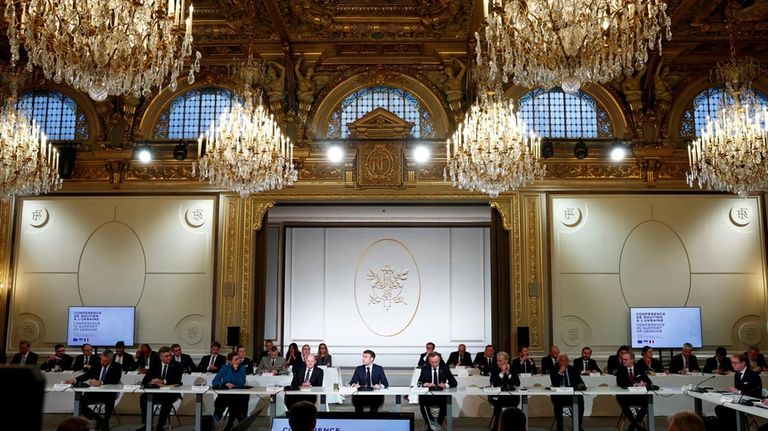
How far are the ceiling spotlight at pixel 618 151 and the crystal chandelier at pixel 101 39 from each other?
357 inches

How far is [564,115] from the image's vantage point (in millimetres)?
13469

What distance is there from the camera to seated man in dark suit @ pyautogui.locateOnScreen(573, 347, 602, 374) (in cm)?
1145

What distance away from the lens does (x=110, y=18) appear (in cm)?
562

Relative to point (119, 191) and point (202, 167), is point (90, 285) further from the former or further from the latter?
point (202, 167)

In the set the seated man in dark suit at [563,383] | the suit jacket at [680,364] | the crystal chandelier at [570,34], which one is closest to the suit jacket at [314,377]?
the seated man in dark suit at [563,383]

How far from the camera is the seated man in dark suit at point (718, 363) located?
1117 centimetres

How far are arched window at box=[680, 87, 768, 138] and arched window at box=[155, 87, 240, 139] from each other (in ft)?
30.8

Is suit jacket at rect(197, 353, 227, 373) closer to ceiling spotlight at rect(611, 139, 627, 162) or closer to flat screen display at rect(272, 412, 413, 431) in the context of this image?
flat screen display at rect(272, 412, 413, 431)

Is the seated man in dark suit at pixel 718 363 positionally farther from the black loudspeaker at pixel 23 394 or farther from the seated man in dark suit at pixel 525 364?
the black loudspeaker at pixel 23 394

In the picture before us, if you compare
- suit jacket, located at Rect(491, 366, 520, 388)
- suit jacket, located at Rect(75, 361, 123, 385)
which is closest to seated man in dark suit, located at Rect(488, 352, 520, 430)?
suit jacket, located at Rect(491, 366, 520, 388)

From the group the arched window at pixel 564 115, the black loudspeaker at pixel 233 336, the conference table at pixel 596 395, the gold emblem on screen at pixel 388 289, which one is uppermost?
the arched window at pixel 564 115

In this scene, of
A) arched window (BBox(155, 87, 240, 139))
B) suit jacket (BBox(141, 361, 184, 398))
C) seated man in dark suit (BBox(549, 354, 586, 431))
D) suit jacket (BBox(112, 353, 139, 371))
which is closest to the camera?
seated man in dark suit (BBox(549, 354, 586, 431))

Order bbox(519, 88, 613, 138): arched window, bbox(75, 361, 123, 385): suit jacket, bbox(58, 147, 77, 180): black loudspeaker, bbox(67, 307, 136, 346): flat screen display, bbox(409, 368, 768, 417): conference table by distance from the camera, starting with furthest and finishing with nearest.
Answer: bbox(519, 88, 613, 138): arched window
bbox(58, 147, 77, 180): black loudspeaker
bbox(67, 307, 136, 346): flat screen display
bbox(409, 368, 768, 417): conference table
bbox(75, 361, 123, 385): suit jacket

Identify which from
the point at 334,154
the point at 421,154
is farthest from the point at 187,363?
the point at 421,154
